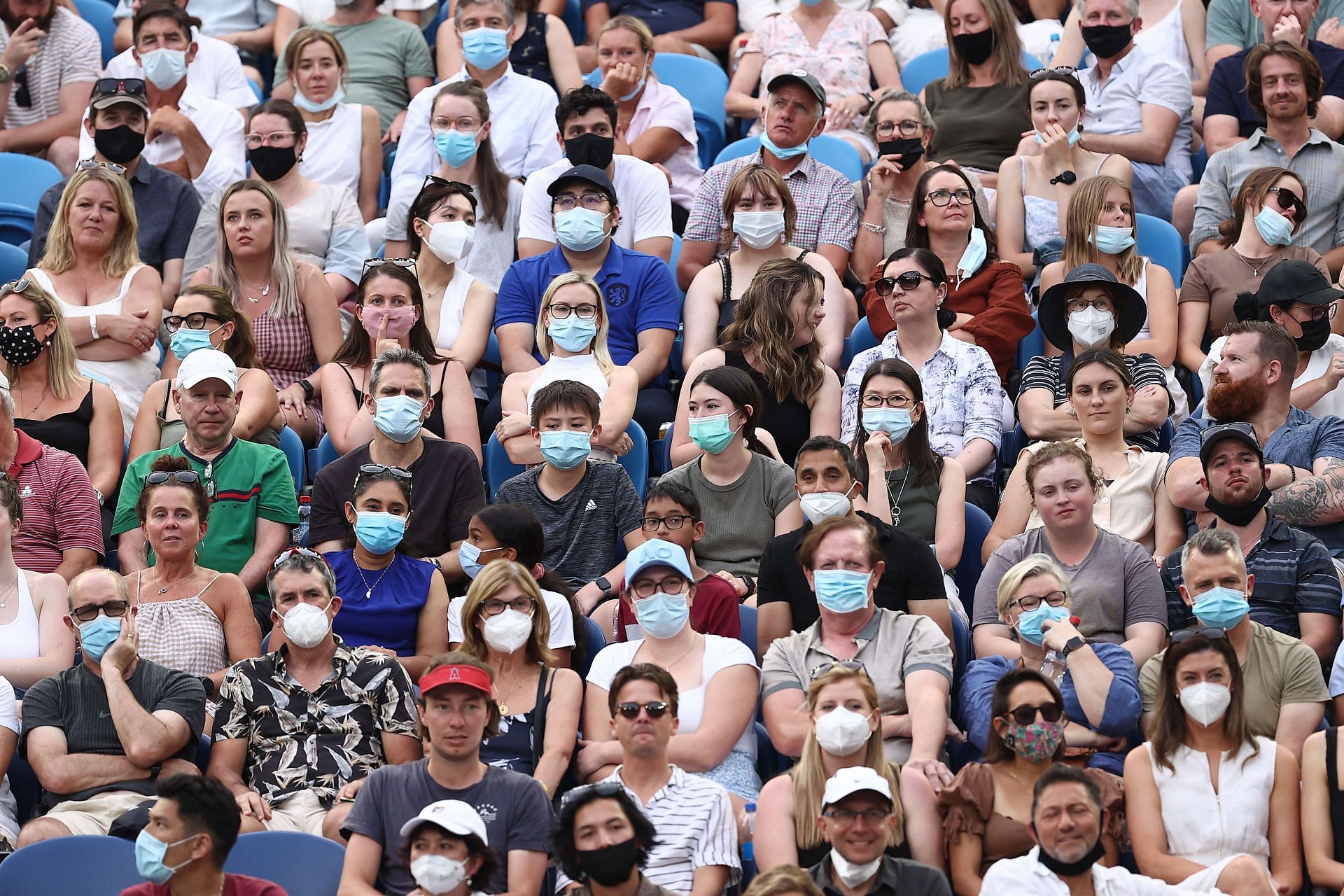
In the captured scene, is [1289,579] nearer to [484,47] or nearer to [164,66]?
[484,47]

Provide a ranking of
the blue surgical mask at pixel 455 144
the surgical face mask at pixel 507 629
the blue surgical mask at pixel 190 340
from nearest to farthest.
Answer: the surgical face mask at pixel 507 629 < the blue surgical mask at pixel 190 340 < the blue surgical mask at pixel 455 144

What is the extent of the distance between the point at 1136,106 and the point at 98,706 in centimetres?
551

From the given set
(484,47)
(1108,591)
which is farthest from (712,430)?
(484,47)

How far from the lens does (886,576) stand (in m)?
6.19

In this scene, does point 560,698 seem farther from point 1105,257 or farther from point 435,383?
point 1105,257

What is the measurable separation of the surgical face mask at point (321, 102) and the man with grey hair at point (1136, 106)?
3414 millimetres

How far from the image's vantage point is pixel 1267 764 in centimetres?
544

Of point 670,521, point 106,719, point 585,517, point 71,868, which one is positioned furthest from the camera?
point 585,517

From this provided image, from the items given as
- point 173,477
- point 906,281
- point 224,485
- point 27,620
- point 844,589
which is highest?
point 906,281

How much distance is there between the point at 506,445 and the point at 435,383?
0.42 meters

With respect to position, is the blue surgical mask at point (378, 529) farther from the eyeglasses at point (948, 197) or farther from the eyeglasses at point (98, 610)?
the eyeglasses at point (948, 197)

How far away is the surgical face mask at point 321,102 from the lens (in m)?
9.10

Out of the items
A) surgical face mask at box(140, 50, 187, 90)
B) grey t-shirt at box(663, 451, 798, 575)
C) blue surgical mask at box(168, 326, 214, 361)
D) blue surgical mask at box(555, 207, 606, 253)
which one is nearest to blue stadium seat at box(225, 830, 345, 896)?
grey t-shirt at box(663, 451, 798, 575)

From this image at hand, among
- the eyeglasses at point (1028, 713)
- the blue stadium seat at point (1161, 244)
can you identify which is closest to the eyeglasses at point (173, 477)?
the eyeglasses at point (1028, 713)
